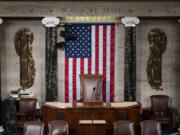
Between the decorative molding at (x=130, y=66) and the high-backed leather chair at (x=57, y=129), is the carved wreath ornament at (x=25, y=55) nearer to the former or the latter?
the decorative molding at (x=130, y=66)

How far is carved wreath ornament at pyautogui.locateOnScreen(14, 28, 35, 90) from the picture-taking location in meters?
10.3

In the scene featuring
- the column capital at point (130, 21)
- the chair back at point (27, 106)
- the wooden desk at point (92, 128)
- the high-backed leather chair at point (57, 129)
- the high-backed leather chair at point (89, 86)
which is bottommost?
the wooden desk at point (92, 128)

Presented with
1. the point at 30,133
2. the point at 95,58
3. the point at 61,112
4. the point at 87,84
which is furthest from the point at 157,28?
the point at 30,133

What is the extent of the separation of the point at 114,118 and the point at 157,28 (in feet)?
13.0

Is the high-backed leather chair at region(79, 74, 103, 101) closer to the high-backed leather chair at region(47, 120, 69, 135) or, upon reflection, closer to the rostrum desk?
the rostrum desk

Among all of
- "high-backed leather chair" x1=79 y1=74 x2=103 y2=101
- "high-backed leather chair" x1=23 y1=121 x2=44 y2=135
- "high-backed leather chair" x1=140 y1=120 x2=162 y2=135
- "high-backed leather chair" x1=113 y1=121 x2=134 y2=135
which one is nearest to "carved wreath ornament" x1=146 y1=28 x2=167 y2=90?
"high-backed leather chair" x1=79 y1=74 x2=103 y2=101

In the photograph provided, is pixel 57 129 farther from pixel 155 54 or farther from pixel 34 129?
pixel 155 54

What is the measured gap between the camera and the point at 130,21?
938 cm

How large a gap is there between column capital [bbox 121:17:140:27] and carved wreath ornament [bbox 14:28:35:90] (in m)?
3.26

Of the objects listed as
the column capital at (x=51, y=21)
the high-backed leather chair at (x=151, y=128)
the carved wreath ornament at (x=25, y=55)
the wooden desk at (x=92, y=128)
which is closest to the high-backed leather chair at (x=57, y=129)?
the wooden desk at (x=92, y=128)

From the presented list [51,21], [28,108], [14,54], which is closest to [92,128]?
[28,108]

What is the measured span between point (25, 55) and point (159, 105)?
4840 millimetres

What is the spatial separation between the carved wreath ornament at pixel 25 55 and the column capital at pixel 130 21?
326 centimetres

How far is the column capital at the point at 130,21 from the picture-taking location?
9336mm
